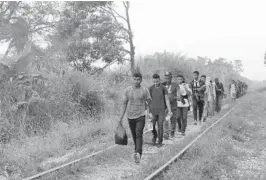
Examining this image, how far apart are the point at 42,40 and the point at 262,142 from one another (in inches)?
1070

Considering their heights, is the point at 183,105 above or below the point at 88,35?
below

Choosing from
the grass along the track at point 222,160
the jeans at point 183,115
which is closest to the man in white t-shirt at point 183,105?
the jeans at point 183,115

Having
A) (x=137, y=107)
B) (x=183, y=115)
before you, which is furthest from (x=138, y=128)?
(x=183, y=115)

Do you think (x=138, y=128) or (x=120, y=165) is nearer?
(x=138, y=128)

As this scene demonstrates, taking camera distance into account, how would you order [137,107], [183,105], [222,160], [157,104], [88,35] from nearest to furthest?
[222,160], [137,107], [157,104], [183,105], [88,35]

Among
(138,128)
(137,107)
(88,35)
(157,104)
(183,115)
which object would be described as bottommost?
(183,115)

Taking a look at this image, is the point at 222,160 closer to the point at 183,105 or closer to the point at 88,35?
the point at 183,105

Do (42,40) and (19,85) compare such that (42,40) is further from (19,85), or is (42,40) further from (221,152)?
(221,152)

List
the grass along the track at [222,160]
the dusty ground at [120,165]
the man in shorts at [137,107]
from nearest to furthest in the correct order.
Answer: the grass along the track at [222,160], the dusty ground at [120,165], the man in shorts at [137,107]

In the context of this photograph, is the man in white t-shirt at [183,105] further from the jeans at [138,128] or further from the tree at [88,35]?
the tree at [88,35]

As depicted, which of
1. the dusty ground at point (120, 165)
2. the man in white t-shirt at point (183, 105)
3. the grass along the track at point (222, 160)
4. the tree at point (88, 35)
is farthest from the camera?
the tree at point (88, 35)

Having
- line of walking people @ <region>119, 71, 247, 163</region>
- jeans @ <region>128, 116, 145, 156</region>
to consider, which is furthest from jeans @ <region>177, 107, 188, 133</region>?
jeans @ <region>128, 116, 145, 156</region>

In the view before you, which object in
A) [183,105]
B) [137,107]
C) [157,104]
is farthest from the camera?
[183,105]

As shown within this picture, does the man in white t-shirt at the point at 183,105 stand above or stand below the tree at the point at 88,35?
below
